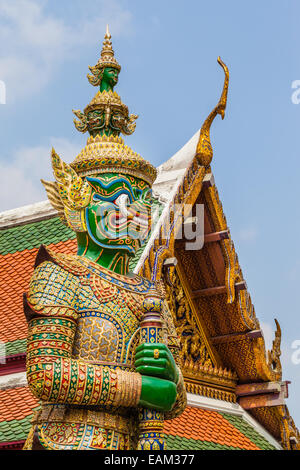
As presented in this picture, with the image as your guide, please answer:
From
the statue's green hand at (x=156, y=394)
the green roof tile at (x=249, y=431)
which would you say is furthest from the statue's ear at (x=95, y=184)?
the green roof tile at (x=249, y=431)

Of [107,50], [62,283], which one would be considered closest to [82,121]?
[107,50]

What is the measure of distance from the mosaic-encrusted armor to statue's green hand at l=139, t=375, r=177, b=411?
0.04 m

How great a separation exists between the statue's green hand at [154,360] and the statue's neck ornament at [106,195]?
0.70 meters

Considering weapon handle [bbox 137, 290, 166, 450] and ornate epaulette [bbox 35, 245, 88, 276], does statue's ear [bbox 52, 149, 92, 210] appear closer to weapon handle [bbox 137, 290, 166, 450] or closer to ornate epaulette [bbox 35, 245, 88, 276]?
ornate epaulette [bbox 35, 245, 88, 276]

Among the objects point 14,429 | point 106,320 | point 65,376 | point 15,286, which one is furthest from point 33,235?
point 65,376

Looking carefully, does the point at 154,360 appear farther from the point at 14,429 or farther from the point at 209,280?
the point at 209,280

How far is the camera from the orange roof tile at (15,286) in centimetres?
775

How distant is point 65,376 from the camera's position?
5293 millimetres

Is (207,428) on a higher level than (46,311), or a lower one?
higher

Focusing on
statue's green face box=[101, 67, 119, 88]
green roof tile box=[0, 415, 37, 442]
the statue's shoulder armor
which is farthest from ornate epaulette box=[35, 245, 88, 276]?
green roof tile box=[0, 415, 37, 442]

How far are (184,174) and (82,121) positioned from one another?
2039mm

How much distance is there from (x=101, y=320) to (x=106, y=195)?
803 mm

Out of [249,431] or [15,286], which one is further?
[249,431]

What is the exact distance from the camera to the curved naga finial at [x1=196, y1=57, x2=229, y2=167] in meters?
7.83
